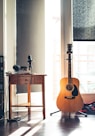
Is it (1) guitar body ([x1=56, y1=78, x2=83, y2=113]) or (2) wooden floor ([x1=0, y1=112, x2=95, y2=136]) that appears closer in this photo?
(2) wooden floor ([x1=0, y1=112, x2=95, y2=136])

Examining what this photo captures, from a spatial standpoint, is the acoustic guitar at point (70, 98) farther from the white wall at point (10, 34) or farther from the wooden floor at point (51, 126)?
the white wall at point (10, 34)

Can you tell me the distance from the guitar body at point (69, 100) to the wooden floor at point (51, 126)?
0.14 meters

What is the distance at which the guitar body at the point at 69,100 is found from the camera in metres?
4.27

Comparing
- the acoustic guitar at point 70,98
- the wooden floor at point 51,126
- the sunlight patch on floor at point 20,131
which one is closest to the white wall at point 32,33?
the acoustic guitar at point 70,98

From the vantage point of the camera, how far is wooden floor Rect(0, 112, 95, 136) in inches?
131

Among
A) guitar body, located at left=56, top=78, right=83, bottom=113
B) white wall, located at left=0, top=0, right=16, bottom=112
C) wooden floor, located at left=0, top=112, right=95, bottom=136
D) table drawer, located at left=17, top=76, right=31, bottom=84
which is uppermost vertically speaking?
white wall, located at left=0, top=0, right=16, bottom=112

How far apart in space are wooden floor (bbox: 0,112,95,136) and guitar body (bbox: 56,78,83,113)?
144 millimetres

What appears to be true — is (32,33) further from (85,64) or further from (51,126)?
(51,126)

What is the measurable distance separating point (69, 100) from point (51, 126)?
29.2 inches

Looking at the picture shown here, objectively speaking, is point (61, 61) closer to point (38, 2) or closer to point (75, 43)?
point (75, 43)

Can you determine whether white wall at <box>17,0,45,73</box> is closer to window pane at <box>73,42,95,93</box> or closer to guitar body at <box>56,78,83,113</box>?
window pane at <box>73,42,95,93</box>

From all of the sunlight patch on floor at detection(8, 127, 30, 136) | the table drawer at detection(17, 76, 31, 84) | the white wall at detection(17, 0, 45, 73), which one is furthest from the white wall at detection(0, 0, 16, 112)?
the sunlight patch on floor at detection(8, 127, 30, 136)

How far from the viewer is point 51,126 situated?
3.66 metres

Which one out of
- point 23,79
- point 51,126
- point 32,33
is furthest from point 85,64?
point 51,126
